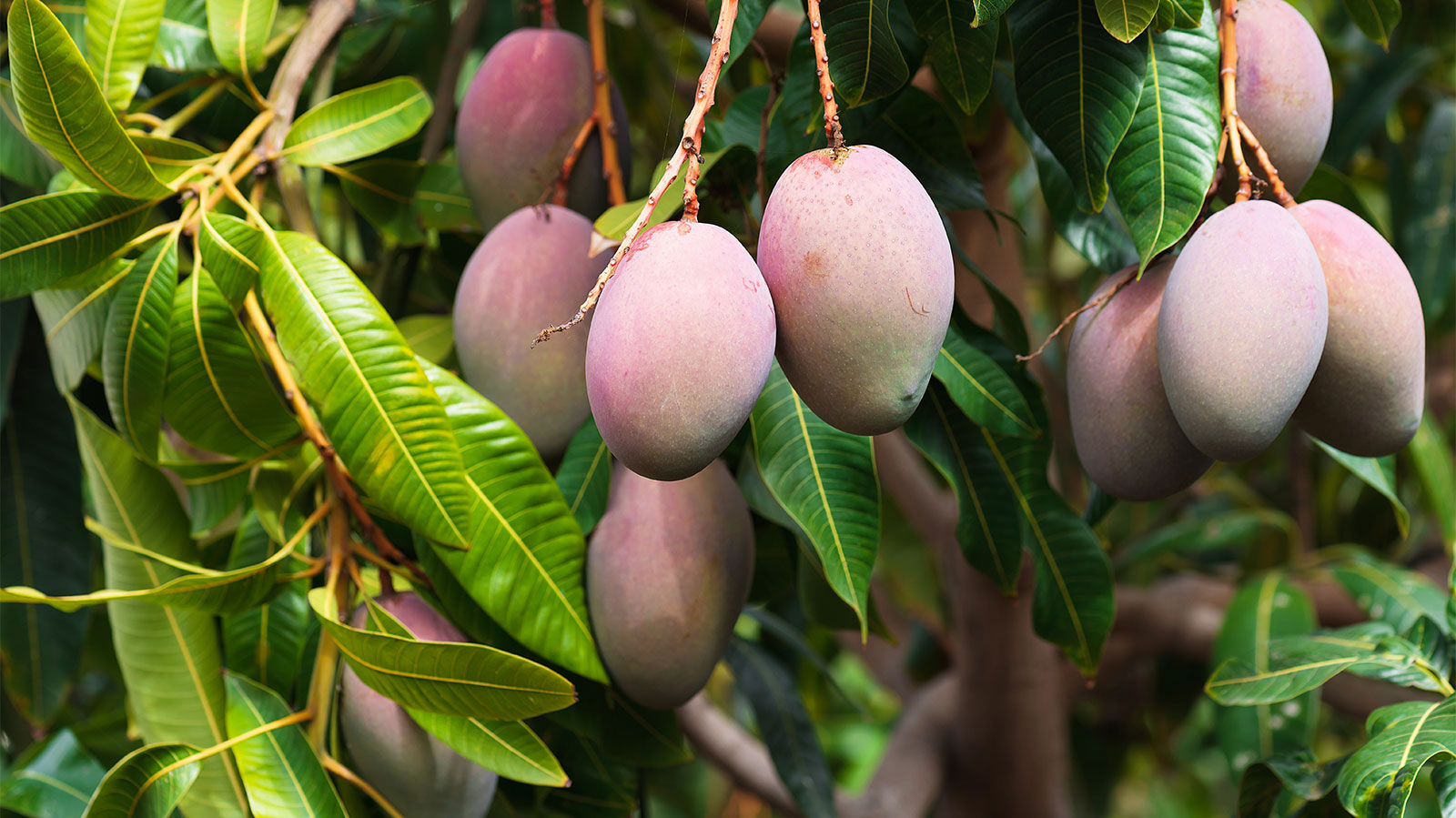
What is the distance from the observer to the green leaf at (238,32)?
714 millimetres

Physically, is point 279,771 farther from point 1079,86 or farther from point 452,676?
point 1079,86

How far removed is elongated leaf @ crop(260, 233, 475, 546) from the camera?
52 cm

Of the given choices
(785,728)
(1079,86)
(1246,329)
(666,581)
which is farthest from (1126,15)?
(785,728)

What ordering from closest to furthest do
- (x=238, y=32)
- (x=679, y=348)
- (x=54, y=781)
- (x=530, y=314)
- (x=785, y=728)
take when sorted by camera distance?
(x=679, y=348) < (x=530, y=314) < (x=238, y=32) < (x=54, y=781) < (x=785, y=728)

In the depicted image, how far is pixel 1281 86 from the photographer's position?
53 centimetres

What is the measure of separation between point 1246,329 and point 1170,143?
0.37ft

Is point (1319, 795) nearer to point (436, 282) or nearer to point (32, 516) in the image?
point (436, 282)

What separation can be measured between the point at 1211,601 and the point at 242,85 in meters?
1.21

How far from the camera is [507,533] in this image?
1.87 feet

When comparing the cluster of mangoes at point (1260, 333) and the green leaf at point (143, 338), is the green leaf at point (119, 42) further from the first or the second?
the cluster of mangoes at point (1260, 333)

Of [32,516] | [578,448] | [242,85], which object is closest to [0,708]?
[32,516]

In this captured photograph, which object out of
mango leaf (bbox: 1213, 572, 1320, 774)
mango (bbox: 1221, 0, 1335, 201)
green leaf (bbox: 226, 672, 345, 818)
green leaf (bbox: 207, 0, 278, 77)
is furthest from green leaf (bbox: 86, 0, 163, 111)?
mango leaf (bbox: 1213, 572, 1320, 774)

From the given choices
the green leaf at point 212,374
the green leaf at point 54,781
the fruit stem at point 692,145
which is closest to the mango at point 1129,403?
the fruit stem at point 692,145

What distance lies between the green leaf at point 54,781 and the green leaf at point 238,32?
549mm
